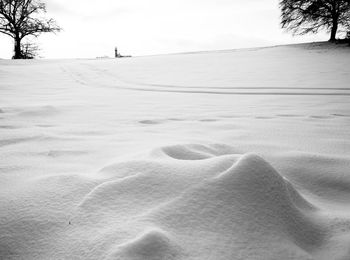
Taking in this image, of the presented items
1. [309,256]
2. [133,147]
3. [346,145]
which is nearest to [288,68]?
[346,145]

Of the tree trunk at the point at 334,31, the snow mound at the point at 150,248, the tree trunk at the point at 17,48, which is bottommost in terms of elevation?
the snow mound at the point at 150,248

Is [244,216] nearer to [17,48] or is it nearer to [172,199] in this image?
[172,199]

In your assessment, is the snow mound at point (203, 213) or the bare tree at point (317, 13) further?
the bare tree at point (317, 13)

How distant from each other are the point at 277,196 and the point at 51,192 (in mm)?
734

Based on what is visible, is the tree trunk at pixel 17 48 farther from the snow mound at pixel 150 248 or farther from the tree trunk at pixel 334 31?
the snow mound at pixel 150 248

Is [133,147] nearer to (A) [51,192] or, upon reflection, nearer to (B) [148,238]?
(A) [51,192]

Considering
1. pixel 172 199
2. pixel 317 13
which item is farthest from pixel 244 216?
pixel 317 13

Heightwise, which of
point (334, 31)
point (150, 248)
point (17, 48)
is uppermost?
point (334, 31)

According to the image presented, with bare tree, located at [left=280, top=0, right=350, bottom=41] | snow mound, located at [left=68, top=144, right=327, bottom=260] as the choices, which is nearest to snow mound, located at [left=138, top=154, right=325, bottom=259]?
snow mound, located at [left=68, top=144, right=327, bottom=260]

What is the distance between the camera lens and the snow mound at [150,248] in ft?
2.02

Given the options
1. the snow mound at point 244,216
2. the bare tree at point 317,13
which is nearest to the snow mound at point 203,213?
the snow mound at point 244,216

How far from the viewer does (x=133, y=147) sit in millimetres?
1486

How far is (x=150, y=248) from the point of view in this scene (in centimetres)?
63

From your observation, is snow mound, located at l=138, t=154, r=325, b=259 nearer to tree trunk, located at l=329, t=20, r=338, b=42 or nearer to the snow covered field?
the snow covered field
